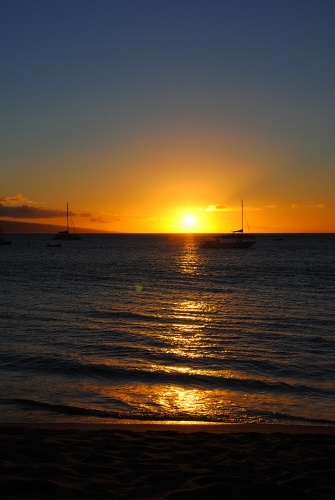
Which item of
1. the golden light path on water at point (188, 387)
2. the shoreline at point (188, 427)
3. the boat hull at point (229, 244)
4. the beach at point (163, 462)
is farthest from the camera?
the boat hull at point (229, 244)

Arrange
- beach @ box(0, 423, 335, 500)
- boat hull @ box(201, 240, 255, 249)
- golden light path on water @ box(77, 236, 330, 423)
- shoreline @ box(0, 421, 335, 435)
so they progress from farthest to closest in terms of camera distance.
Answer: boat hull @ box(201, 240, 255, 249)
golden light path on water @ box(77, 236, 330, 423)
shoreline @ box(0, 421, 335, 435)
beach @ box(0, 423, 335, 500)

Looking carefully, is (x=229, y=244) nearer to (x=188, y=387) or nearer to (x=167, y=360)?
(x=167, y=360)

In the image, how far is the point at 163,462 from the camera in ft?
26.9

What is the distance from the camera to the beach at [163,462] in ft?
22.3

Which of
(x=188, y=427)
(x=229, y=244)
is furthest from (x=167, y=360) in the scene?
(x=229, y=244)

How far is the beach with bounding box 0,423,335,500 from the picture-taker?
6.79 meters

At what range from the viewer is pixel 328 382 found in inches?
611

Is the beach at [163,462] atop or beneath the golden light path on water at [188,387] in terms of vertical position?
atop

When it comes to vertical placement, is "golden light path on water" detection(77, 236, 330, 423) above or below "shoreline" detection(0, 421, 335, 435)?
below

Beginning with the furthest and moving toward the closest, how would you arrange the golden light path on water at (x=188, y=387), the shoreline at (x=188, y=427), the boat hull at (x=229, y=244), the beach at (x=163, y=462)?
the boat hull at (x=229, y=244) → the golden light path on water at (x=188, y=387) → the shoreline at (x=188, y=427) → the beach at (x=163, y=462)

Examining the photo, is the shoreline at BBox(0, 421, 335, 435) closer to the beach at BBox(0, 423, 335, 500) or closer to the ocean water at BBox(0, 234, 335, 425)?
the beach at BBox(0, 423, 335, 500)

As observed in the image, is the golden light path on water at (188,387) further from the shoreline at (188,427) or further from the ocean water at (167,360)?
the shoreline at (188,427)

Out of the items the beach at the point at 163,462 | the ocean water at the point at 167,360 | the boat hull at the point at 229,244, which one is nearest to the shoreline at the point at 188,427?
the beach at the point at 163,462

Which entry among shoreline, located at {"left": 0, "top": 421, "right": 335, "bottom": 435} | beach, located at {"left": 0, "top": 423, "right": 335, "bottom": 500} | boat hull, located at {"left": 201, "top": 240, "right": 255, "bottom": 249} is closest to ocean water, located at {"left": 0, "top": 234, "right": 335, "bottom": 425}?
shoreline, located at {"left": 0, "top": 421, "right": 335, "bottom": 435}
